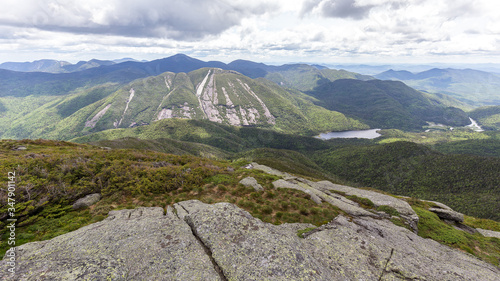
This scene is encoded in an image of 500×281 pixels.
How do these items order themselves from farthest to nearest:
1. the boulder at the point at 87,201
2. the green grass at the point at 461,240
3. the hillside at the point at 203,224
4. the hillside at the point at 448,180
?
1. the hillside at the point at 448,180
2. the green grass at the point at 461,240
3. the boulder at the point at 87,201
4. the hillside at the point at 203,224

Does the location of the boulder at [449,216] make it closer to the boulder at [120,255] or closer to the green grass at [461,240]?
the green grass at [461,240]

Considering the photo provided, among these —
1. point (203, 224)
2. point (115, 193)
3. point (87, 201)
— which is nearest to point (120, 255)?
point (203, 224)

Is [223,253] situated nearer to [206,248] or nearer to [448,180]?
[206,248]

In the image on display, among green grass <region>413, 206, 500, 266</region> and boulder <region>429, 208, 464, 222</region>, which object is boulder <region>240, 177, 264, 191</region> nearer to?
green grass <region>413, 206, 500, 266</region>

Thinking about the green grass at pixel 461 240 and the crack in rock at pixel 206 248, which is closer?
the crack in rock at pixel 206 248

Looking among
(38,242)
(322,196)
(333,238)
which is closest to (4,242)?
(38,242)

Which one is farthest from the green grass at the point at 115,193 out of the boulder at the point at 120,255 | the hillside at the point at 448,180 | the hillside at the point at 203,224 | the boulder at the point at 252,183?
the hillside at the point at 448,180

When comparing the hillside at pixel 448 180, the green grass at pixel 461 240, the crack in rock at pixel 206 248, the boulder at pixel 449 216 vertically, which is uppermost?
the crack in rock at pixel 206 248

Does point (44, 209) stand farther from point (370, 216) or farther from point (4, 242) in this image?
point (370, 216)
